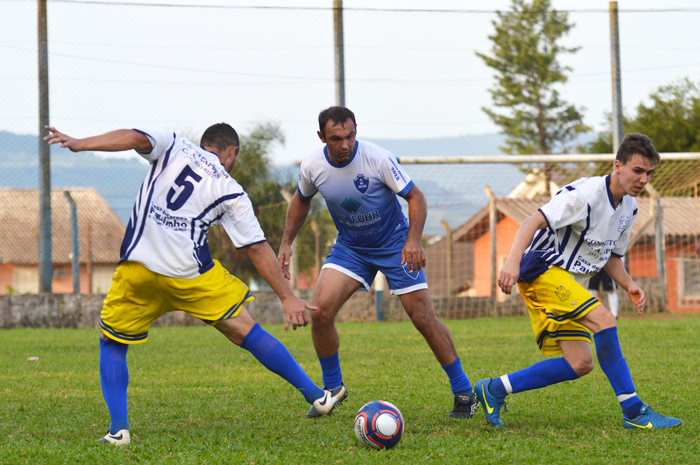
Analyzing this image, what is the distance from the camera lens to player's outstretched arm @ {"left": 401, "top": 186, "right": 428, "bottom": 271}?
16.3 feet

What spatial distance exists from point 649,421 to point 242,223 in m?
2.64

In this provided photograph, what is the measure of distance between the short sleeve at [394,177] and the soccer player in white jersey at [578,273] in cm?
100

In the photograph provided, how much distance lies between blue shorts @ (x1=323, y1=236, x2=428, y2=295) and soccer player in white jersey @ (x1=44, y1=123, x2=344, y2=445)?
127cm

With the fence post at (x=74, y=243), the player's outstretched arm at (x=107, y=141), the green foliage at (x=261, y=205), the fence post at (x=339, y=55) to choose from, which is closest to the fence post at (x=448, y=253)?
the green foliage at (x=261, y=205)

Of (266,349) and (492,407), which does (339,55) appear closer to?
(266,349)

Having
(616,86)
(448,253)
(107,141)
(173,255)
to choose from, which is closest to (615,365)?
Result: (173,255)

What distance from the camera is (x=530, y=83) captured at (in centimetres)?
4672

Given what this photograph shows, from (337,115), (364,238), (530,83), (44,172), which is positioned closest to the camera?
(337,115)

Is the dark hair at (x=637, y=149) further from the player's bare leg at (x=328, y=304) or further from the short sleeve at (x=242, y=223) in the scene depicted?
the short sleeve at (x=242, y=223)

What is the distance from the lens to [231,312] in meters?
4.32

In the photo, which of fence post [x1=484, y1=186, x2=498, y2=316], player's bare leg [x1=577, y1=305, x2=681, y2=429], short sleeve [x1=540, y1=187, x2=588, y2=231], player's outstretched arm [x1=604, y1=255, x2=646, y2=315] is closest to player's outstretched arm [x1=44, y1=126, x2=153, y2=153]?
short sleeve [x1=540, y1=187, x2=588, y2=231]

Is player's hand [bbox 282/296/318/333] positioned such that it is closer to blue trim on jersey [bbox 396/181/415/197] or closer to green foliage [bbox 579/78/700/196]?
blue trim on jersey [bbox 396/181/415/197]

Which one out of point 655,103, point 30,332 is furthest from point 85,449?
point 655,103

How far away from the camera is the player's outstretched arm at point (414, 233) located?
4977 mm
